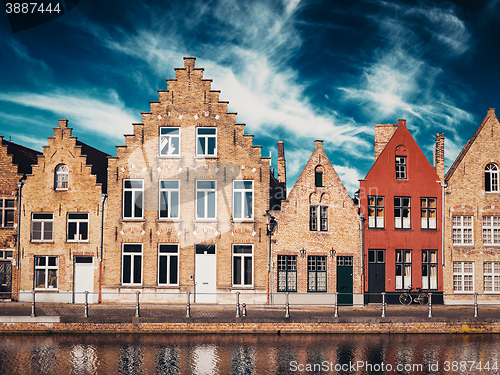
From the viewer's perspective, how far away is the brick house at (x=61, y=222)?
23.3 m

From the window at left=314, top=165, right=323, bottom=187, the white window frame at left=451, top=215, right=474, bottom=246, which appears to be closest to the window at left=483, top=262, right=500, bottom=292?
the white window frame at left=451, top=215, right=474, bottom=246

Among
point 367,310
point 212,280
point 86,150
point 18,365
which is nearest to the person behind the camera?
point 18,365

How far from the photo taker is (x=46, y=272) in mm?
23406

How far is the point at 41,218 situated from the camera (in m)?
23.8

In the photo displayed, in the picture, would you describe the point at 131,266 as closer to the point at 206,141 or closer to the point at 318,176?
the point at 206,141

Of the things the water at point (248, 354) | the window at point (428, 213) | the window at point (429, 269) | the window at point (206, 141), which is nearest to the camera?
the water at point (248, 354)

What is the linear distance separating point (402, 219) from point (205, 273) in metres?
11.9

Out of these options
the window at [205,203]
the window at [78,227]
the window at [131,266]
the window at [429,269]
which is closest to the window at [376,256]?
the window at [429,269]

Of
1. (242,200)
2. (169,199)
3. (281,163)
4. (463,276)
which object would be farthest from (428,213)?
(169,199)

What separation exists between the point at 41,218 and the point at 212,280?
1049 cm

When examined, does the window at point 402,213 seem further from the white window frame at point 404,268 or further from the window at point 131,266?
the window at point 131,266

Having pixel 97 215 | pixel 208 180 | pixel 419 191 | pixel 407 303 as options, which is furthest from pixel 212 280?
pixel 419 191

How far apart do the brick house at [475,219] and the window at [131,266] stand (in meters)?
17.6

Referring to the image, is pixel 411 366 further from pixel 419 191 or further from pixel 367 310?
pixel 419 191
